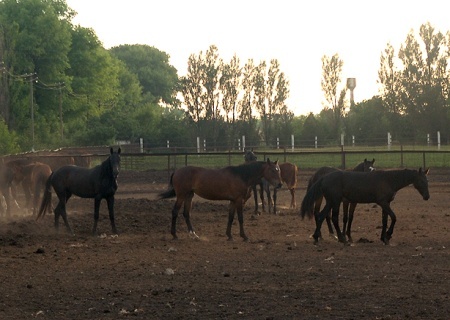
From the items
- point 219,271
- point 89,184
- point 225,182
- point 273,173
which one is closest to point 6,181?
point 89,184

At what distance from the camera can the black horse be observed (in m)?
16.8

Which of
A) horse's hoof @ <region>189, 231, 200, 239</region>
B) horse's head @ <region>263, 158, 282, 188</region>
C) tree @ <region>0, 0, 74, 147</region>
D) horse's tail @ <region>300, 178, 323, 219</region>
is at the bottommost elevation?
horse's hoof @ <region>189, 231, 200, 239</region>

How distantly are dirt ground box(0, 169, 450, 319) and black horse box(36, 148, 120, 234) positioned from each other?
0.52 m

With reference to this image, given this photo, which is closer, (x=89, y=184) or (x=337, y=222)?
(x=337, y=222)

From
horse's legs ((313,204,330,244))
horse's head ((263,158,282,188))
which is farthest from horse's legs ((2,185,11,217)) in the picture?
horse's legs ((313,204,330,244))

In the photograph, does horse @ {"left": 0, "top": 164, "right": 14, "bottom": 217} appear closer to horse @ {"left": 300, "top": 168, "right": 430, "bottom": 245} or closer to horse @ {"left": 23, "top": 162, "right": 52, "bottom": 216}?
horse @ {"left": 23, "top": 162, "right": 52, "bottom": 216}

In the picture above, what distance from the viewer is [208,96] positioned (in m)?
67.0

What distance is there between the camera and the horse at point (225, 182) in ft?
53.3

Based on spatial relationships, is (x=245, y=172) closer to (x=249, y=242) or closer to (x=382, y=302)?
(x=249, y=242)

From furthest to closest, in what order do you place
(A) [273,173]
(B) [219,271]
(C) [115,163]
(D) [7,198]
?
(D) [7,198] < (C) [115,163] < (A) [273,173] < (B) [219,271]

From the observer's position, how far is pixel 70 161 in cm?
2864

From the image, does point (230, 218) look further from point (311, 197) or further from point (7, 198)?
point (7, 198)

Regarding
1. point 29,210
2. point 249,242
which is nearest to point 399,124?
point 29,210

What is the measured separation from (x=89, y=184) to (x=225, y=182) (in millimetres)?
2853
